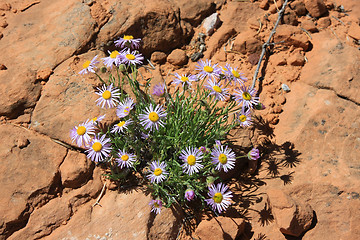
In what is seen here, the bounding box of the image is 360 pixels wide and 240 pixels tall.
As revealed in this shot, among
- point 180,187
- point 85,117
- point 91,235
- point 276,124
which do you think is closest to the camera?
point 91,235

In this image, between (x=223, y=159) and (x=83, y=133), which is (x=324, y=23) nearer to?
(x=223, y=159)

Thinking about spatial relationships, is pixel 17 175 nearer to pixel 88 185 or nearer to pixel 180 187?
pixel 88 185

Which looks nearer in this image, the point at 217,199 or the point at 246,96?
the point at 217,199

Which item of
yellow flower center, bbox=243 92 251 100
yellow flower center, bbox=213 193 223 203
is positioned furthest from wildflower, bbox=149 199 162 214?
yellow flower center, bbox=243 92 251 100

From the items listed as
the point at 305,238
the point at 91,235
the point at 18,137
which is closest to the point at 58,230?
the point at 91,235

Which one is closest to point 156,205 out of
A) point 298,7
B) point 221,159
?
point 221,159

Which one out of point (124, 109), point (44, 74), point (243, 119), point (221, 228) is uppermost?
point (44, 74)
